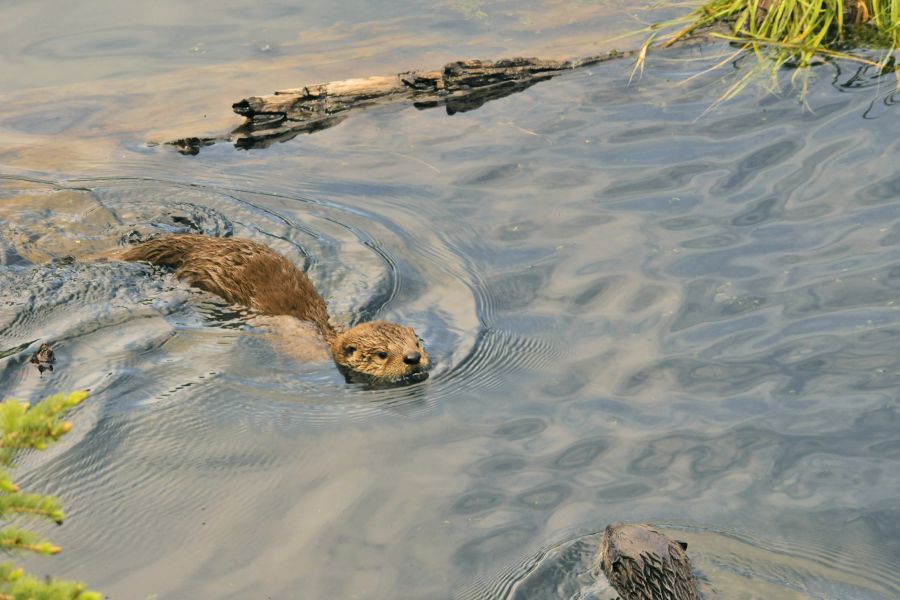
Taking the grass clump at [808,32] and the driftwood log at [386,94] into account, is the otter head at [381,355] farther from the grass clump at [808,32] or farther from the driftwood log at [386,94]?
the grass clump at [808,32]

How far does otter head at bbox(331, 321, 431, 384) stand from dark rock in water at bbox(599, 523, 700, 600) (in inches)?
81.3

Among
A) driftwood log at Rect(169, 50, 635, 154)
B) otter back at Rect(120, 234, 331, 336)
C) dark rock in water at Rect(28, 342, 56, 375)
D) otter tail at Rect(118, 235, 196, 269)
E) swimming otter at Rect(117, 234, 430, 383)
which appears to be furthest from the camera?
driftwood log at Rect(169, 50, 635, 154)

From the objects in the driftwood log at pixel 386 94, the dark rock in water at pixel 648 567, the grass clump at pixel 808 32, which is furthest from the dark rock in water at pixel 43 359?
the grass clump at pixel 808 32

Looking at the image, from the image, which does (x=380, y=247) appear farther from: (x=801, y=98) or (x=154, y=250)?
(x=801, y=98)

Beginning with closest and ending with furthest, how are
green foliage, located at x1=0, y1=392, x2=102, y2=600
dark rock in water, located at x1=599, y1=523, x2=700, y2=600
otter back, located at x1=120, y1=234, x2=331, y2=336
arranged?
green foliage, located at x1=0, y1=392, x2=102, y2=600 → dark rock in water, located at x1=599, y1=523, x2=700, y2=600 → otter back, located at x1=120, y1=234, x2=331, y2=336

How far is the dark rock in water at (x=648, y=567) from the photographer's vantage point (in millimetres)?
4621

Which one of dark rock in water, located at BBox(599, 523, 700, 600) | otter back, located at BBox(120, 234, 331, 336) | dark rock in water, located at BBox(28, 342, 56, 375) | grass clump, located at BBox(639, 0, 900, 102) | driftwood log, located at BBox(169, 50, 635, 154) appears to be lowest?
dark rock in water, located at BBox(599, 523, 700, 600)

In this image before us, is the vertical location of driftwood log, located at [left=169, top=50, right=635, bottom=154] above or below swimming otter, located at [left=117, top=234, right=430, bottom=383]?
above

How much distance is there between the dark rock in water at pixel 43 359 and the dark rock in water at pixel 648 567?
356 cm

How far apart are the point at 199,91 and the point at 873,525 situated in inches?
291

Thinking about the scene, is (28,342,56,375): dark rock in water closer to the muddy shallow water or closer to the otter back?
the muddy shallow water

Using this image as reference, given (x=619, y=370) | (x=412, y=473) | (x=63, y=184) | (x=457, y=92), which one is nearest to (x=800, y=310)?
(x=619, y=370)

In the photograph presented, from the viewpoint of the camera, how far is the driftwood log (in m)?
9.52

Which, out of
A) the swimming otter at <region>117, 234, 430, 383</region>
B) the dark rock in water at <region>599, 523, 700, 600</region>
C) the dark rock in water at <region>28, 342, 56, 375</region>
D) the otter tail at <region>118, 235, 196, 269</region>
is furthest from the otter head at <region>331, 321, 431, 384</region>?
the dark rock in water at <region>599, 523, 700, 600</region>
